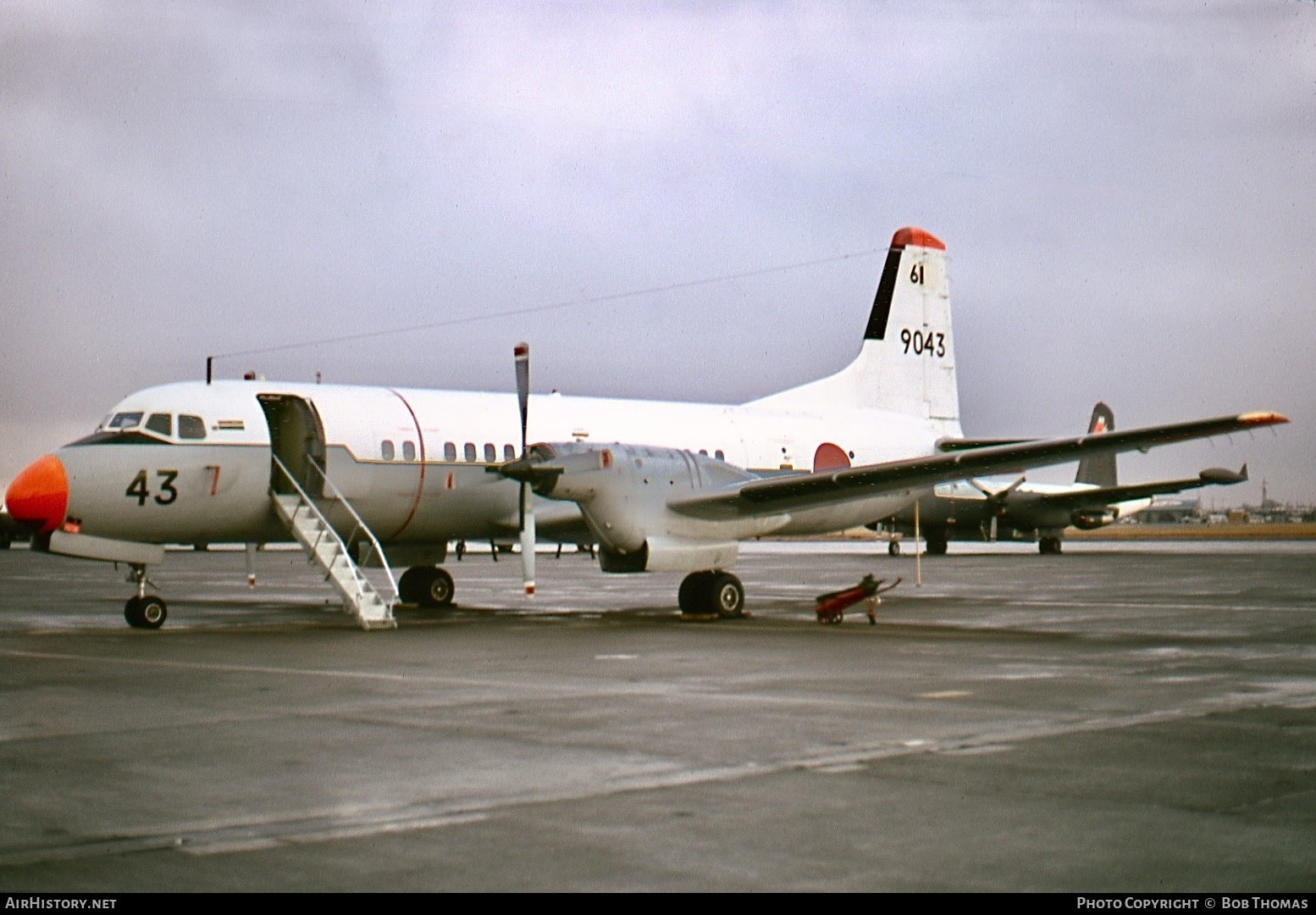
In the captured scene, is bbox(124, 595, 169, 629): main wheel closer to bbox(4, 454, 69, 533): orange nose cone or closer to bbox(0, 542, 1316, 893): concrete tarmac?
bbox(0, 542, 1316, 893): concrete tarmac

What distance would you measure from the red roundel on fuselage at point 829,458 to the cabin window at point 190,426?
36.6 ft

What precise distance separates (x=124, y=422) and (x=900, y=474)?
11146 millimetres

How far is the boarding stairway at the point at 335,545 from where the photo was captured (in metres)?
17.5

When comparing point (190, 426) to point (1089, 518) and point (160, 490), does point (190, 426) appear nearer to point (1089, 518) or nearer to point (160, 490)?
point (160, 490)

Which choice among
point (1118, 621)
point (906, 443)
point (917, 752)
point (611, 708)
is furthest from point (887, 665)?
point (906, 443)

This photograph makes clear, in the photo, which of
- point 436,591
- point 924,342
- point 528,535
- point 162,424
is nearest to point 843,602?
point 528,535

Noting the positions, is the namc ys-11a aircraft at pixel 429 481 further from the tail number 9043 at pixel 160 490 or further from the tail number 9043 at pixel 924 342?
the tail number 9043 at pixel 924 342

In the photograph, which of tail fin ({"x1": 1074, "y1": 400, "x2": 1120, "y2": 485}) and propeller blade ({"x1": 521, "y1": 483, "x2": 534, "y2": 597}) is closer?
propeller blade ({"x1": 521, "y1": 483, "x2": 534, "y2": 597})

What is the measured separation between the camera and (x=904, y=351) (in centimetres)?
2691

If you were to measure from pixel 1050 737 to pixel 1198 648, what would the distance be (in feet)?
21.7

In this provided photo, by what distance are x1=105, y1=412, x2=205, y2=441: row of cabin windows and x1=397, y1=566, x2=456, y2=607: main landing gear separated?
17.0 ft

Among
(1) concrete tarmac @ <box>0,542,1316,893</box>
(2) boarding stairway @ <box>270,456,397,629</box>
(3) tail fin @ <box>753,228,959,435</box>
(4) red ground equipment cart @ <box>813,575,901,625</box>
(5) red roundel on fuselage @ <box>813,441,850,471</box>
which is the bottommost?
(1) concrete tarmac @ <box>0,542,1316,893</box>

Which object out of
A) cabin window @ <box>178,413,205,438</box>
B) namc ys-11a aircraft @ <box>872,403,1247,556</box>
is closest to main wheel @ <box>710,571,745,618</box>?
cabin window @ <box>178,413,205,438</box>

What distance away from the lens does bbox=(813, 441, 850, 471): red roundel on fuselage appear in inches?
960
